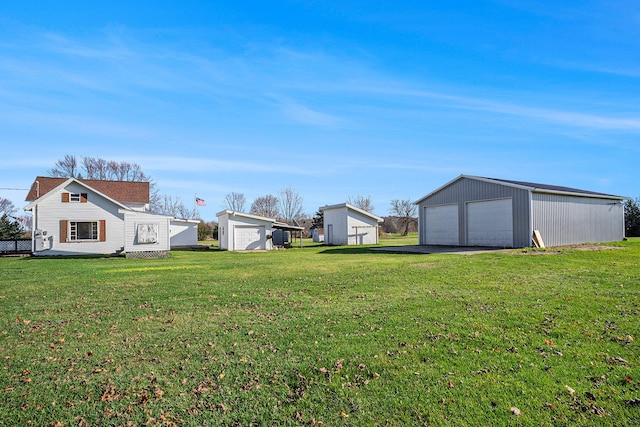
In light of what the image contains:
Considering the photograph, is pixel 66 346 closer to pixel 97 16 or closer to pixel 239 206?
pixel 97 16

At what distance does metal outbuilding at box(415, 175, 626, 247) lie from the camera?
19.8 m

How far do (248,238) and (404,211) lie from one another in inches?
1437

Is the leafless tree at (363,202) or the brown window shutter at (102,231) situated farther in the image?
the leafless tree at (363,202)

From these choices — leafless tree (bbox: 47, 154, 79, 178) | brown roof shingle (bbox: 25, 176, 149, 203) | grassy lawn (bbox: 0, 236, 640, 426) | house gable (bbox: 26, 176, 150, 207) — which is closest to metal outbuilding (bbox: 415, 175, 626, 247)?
grassy lawn (bbox: 0, 236, 640, 426)

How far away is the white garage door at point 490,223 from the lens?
66.9ft

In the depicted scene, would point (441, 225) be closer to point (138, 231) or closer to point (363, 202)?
point (138, 231)

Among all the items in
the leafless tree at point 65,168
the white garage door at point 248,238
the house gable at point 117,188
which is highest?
the leafless tree at point 65,168

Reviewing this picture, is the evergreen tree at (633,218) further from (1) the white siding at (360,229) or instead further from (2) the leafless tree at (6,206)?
(2) the leafless tree at (6,206)

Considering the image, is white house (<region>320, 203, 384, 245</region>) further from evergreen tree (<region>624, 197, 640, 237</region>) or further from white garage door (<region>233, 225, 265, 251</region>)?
evergreen tree (<region>624, 197, 640, 237</region>)

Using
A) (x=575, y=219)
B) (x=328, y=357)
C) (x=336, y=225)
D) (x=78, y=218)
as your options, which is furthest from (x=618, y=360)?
(x=336, y=225)

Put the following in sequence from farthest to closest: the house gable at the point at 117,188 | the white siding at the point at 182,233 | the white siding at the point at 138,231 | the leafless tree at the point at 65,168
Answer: the leafless tree at the point at 65,168 < the white siding at the point at 182,233 < the house gable at the point at 117,188 < the white siding at the point at 138,231

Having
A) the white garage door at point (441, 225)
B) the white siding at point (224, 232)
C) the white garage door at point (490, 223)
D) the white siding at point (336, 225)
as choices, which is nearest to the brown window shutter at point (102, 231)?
the white siding at point (224, 232)

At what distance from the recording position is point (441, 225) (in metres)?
24.4

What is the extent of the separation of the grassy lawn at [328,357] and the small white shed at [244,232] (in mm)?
20282
